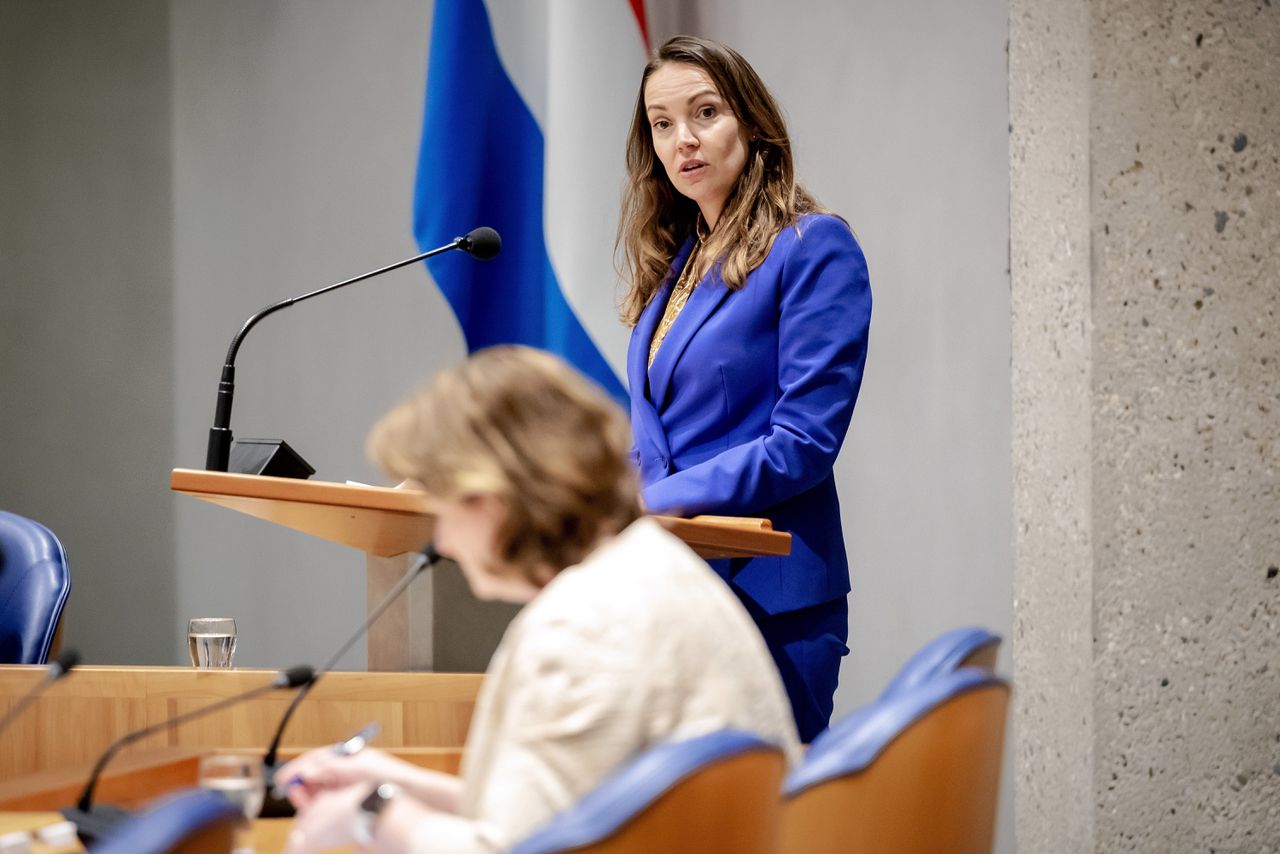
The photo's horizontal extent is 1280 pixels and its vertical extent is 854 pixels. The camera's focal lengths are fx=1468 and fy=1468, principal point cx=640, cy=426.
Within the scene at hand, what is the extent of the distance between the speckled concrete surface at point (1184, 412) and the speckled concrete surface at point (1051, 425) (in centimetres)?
3

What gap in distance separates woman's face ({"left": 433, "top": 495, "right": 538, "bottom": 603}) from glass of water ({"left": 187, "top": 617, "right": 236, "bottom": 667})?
4.22ft

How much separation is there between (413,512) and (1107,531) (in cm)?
123

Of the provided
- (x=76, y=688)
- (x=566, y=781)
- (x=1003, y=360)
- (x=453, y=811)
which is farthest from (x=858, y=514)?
(x=566, y=781)

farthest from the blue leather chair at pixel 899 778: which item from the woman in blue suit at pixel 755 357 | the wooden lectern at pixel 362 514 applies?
the woman in blue suit at pixel 755 357

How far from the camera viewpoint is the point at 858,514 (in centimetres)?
375

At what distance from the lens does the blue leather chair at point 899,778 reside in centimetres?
113

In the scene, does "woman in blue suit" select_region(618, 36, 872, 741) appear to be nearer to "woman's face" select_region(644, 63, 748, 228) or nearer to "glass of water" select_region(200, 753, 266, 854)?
"woman's face" select_region(644, 63, 748, 228)

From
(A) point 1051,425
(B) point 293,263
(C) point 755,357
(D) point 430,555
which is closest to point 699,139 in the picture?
(C) point 755,357

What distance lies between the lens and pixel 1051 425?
2525mm

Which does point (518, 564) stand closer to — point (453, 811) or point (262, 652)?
point (453, 811)

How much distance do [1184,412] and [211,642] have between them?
65.2 inches

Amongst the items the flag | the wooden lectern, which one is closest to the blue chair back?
the wooden lectern

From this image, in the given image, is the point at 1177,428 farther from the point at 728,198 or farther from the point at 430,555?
the point at 430,555

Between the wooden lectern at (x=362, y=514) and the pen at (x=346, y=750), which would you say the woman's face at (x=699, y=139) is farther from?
the pen at (x=346, y=750)
